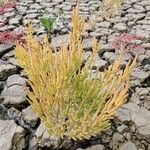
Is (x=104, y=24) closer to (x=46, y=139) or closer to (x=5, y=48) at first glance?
(x=5, y=48)

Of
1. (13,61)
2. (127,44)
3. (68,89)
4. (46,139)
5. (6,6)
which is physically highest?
(68,89)

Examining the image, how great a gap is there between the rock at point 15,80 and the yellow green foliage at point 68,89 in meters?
0.60

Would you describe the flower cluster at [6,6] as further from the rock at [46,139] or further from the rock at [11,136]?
the rock at [46,139]

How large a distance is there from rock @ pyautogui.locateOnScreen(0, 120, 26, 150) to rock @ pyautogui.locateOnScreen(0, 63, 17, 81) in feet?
2.35

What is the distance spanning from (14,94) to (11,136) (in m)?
0.55

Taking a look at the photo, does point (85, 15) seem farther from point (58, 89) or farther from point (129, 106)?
point (58, 89)

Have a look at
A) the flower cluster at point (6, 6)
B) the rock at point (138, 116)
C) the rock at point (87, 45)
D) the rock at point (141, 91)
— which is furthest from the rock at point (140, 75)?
the flower cluster at point (6, 6)

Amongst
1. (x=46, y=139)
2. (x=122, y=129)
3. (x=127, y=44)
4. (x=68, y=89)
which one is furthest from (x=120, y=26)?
(x=46, y=139)

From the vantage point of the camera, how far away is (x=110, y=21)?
14.7 ft

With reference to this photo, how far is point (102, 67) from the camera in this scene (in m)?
3.34

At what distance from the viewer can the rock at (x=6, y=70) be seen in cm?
322

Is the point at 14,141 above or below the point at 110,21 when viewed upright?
above

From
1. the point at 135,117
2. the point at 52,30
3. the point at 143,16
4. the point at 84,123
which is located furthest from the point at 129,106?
the point at 143,16

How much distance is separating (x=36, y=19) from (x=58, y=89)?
2.49 metres
